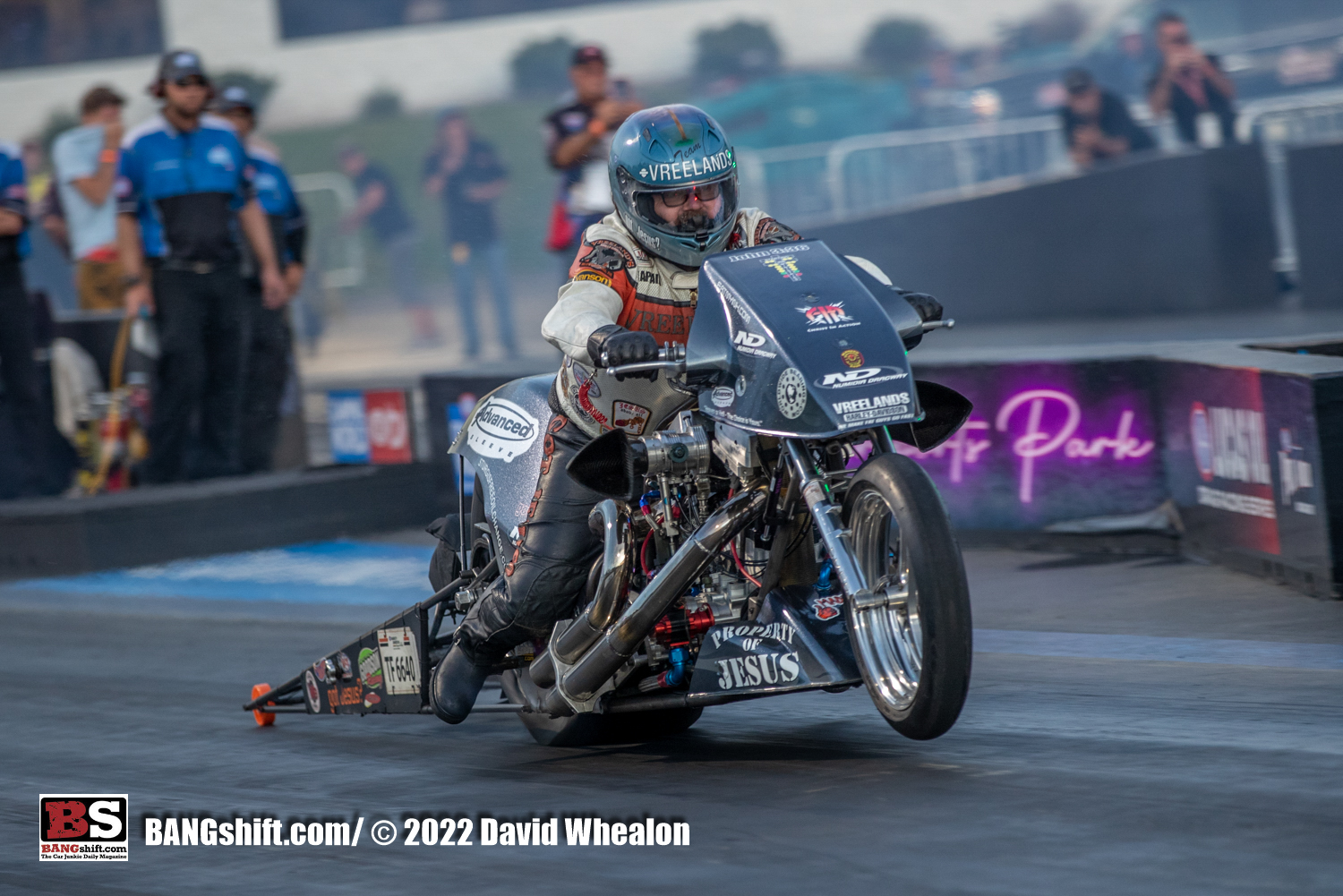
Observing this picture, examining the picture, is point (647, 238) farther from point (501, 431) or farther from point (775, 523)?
point (501, 431)

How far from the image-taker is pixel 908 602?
456 centimetres

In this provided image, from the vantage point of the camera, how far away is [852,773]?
4.93 meters

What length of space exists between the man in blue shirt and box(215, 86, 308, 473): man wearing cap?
1.37 m

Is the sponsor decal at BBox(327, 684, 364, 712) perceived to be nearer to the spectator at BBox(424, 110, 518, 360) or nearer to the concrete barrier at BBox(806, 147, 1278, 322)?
the concrete barrier at BBox(806, 147, 1278, 322)

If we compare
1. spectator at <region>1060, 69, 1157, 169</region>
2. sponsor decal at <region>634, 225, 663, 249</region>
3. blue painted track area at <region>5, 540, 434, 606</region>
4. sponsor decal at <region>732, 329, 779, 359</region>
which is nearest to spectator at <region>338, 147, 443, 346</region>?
spectator at <region>1060, 69, 1157, 169</region>

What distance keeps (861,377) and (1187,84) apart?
1369 cm

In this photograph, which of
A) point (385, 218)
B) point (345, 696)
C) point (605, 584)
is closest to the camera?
point (605, 584)

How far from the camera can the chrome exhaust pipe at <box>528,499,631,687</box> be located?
16.9 ft

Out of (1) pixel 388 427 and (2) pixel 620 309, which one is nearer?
(2) pixel 620 309

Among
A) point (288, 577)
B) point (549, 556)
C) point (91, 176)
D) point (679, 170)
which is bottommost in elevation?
point (288, 577)

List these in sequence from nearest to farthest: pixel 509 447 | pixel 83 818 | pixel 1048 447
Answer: pixel 83 818, pixel 509 447, pixel 1048 447

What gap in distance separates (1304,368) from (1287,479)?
44 cm

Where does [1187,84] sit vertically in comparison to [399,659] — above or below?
above

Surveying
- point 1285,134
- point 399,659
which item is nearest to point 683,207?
point 399,659
